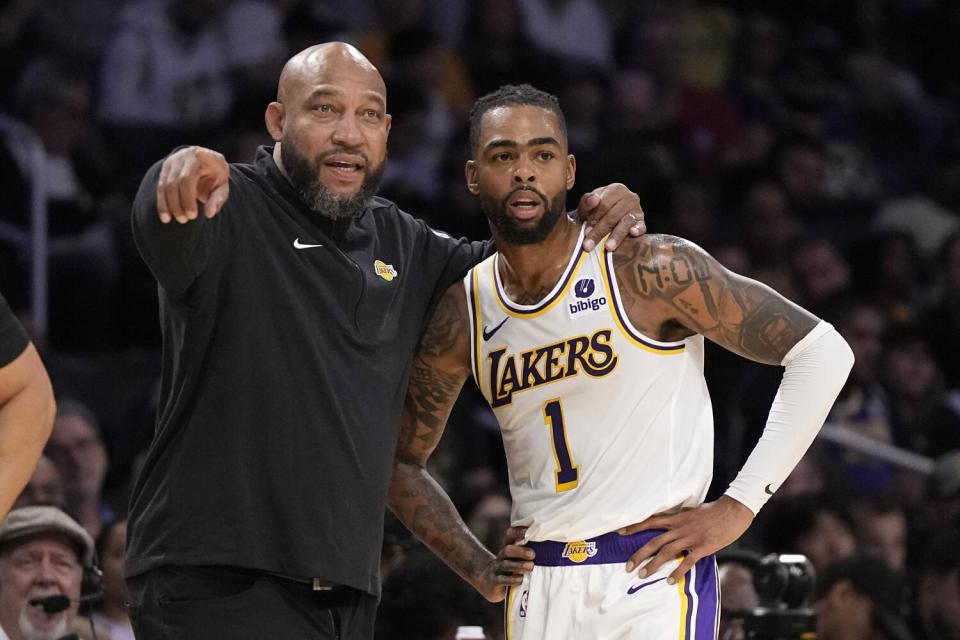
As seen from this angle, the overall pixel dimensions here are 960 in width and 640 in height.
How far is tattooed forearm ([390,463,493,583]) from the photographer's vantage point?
513cm

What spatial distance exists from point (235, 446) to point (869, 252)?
8180 mm

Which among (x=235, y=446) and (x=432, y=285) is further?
(x=432, y=285)

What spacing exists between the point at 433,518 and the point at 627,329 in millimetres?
954

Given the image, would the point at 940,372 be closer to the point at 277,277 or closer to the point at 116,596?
the point at 116,596

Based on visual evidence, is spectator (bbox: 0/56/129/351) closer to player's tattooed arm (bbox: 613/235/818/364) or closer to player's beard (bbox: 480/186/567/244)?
player's beard (bbox: 480/186/567/244)

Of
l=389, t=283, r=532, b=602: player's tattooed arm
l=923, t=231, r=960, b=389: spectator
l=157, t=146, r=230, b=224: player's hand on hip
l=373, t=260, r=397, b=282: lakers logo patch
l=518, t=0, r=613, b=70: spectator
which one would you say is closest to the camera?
l=157, t=146, r=230, b=224: player's hand on hip

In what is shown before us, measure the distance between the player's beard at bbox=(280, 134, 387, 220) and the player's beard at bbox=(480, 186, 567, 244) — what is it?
0.43 metres

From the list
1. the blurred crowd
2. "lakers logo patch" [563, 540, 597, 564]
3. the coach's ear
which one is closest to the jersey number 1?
"lakers logo patch" [563, 540, 597, 564]

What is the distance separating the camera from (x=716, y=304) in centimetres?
474

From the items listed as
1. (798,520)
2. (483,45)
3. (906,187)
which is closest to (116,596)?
(798,520)

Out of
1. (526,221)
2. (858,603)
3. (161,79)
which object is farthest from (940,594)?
(161,79)

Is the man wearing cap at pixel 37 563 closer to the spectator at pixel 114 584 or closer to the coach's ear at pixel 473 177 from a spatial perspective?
the spectator at pixel 114 584

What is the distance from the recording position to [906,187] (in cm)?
1344

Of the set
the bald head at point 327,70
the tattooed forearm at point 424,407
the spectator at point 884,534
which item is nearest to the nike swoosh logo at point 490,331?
the tattooed forearm at point 424,407
